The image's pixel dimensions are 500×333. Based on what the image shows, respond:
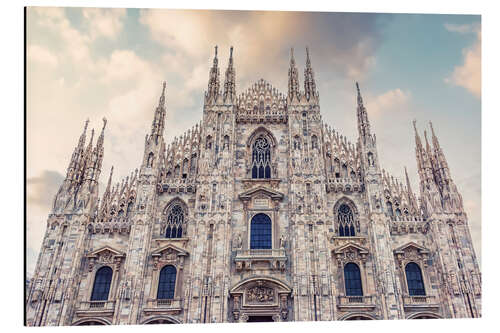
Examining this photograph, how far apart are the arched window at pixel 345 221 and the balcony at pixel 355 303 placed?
143 inches

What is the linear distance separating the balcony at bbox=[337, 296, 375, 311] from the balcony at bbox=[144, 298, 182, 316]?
8493mm

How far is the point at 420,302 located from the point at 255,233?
31.3 ft

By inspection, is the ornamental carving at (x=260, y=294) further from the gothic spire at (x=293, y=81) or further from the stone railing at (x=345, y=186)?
the gothic spire at (x=293, y=81)

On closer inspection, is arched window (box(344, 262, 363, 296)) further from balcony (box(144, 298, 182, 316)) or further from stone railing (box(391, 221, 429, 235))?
balcony (box(144, 298, 182, 316))

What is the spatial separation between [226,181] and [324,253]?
7.06m

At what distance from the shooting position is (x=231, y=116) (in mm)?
24828

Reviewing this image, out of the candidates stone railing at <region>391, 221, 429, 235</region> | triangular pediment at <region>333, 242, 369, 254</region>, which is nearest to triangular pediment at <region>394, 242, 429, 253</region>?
stone railing at <region>391, 221, 429, 235</region>

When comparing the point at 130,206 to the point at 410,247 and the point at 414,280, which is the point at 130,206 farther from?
the point at 414,280

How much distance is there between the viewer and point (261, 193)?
74.2 feet

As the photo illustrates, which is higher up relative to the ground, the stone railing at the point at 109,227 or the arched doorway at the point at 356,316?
the stone railing at the point at 109,227

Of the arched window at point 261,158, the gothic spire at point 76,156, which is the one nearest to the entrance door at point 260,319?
the arched window at point 261,158

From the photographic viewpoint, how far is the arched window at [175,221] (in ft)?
72.2

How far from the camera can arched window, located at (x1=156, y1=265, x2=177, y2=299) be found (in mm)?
20203
